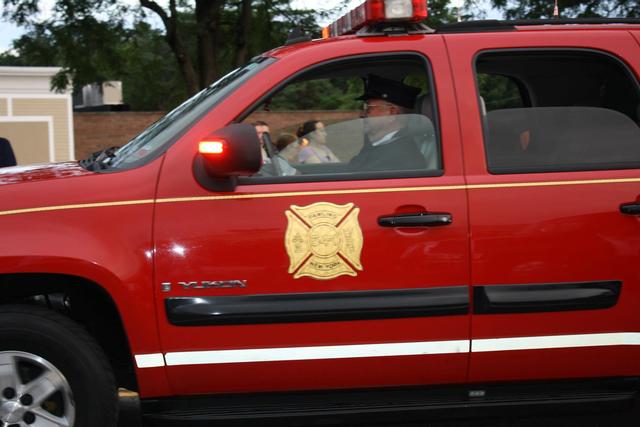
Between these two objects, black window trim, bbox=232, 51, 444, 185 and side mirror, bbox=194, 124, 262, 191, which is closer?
side mirror, bbox=194, 124, 262, 191

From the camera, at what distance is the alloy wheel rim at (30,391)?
3250 mm

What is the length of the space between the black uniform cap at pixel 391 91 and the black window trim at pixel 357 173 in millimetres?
A: 189

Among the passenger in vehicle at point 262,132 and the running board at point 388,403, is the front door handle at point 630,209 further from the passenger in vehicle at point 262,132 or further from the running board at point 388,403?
the passenger in vehicle at point 262,132

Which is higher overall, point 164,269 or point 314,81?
point 314,81

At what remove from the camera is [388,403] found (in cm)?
348

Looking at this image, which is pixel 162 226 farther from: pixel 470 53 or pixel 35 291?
pixel 470 53

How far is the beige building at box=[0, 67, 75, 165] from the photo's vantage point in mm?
31828

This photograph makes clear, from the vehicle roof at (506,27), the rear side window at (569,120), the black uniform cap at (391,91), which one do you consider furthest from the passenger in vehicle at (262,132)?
the rear side window at (569,120)

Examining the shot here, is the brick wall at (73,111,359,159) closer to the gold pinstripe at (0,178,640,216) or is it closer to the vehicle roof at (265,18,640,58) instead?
the vehicle roof at (265,18,640,58)

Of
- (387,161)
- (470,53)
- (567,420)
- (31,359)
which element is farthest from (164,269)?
(567,420)

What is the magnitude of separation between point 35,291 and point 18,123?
99.2 feet

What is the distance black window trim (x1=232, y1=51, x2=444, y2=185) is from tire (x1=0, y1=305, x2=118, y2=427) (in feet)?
2.91

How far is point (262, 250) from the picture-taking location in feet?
10.8

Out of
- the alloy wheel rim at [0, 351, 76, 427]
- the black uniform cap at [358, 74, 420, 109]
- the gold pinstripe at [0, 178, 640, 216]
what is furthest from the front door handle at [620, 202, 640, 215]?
the alloy wheel rim at [0, 351, 76, 427]
